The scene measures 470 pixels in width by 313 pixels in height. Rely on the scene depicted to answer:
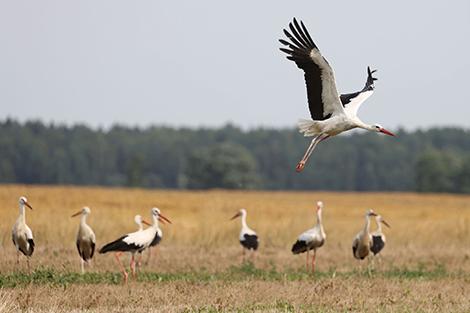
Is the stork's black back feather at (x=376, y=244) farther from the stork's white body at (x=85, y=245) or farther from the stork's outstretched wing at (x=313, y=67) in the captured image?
the stork's white body at (x=85, y=245)

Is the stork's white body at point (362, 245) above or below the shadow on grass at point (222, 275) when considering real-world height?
above

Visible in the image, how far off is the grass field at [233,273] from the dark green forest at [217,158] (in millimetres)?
42385

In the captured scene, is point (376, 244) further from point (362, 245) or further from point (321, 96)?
point (321, 96)

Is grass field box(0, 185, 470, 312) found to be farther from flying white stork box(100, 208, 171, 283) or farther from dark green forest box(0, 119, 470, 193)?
dark green forest box(0, 119, 470, 193)

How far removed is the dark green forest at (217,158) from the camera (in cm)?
6531

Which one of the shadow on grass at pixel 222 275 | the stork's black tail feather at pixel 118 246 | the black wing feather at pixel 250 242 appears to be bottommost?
the shadow on grass at pixel 222 275

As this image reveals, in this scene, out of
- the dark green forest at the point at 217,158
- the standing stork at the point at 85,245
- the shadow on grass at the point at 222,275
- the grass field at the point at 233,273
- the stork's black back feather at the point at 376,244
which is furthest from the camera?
the dark green forest at the point at 217,158

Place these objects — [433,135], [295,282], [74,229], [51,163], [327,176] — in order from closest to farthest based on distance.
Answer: [295,282]
[74,229]
[51,163]
[327,176]
[433,135]

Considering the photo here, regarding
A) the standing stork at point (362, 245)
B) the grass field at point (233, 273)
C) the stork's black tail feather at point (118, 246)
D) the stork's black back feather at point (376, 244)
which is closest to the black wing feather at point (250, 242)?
the grass field at point (233, 273)

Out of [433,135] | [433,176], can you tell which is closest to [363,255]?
[433,176]

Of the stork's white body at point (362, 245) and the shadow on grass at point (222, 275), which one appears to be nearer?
the shadow on grass at point (222, 275)

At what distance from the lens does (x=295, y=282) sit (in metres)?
11.2

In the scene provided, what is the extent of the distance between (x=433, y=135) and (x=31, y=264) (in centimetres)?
8744

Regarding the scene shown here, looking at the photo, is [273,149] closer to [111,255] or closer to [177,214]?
[177,214]
